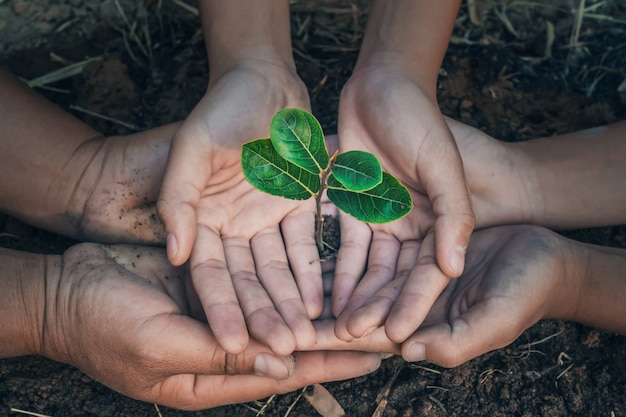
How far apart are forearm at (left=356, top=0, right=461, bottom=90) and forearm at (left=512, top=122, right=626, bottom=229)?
47 cm

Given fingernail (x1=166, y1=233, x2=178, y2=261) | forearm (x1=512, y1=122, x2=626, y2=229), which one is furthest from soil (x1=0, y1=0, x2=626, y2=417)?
fingernail (x1=166, y1=233, x2=178, y2=261)

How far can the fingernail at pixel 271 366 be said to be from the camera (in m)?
2.03

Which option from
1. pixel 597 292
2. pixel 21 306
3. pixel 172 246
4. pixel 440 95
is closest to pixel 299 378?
pixel 172 246

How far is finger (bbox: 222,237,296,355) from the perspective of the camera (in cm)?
198

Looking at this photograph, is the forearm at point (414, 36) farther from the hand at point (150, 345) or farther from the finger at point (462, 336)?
the hand at point (150, 345)

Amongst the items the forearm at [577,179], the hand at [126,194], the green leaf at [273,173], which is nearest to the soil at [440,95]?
the forearm at [577,179]

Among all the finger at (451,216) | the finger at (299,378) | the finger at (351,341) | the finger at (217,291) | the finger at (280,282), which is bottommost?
the finger at (299,378)

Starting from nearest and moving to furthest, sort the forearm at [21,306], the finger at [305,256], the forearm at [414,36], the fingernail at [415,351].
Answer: the fingernail at [415,351]
the finger at [305,256]
the forearm at [21,306]
the forearm at [414,36]

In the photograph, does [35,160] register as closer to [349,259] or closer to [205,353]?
[205,353]

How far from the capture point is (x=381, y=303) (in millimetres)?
2064

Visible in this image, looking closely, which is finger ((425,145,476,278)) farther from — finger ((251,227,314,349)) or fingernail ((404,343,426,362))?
finger ((251,227,314,349))

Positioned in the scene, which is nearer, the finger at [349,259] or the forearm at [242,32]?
the finger at [349,259]

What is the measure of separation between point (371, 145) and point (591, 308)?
913 millimetres

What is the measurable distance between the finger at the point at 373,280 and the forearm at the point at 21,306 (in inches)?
A: 39.1
